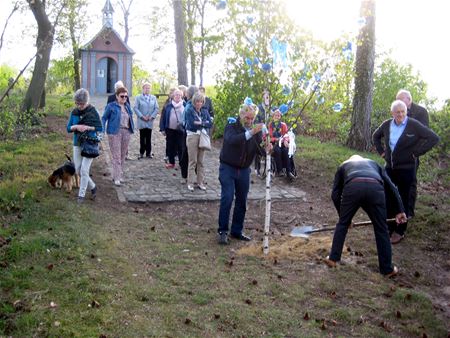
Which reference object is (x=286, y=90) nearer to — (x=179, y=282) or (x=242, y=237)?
(x=242, y=237)

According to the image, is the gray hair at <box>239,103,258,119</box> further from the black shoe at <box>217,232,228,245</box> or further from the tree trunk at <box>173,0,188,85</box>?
→ the tree trunk at <box>173,0,188,85</box>

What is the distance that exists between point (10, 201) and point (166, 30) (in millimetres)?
30442

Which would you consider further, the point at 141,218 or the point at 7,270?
the point at 141,218

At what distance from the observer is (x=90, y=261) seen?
6.34m

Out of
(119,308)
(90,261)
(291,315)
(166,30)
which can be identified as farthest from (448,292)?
(166,30)

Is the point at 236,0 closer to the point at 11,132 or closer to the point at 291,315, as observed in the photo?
the point at 291,315

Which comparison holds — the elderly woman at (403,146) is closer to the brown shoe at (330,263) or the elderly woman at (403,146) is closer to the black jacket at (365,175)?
the black jacket at (365,175)

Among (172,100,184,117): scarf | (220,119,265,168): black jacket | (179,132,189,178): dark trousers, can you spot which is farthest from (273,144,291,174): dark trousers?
(220,119,265,168): black jacket

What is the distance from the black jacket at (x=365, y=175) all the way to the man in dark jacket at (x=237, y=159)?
1.30 metres

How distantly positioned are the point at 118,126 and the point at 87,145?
1465 mm

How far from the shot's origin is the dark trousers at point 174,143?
11755 mm

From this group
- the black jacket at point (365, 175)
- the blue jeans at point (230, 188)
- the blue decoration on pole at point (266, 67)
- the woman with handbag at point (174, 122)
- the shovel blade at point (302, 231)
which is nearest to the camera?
the black jacket at point (365, 175)

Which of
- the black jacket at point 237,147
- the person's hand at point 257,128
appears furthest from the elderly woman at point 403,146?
the person's hand at point 257,128

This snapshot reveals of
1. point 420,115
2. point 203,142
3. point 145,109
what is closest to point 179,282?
point 203,142
